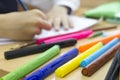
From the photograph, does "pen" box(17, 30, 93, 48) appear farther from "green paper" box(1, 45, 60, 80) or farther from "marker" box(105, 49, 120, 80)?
"marker" box(105, 49, 120, 80)

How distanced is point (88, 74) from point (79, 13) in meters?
0.47

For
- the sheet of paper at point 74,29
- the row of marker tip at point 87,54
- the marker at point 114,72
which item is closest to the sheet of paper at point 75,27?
the sheet of paper at point 74,29

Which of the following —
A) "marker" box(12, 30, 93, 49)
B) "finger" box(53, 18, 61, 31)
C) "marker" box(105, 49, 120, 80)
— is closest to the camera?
"marker" box(105, 49, 120, 80)

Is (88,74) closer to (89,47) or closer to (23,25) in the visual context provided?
(89,47)

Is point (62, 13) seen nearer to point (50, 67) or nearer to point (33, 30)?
point (33, 30)

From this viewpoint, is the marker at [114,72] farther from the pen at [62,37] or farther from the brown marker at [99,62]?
the pen at [62,37]

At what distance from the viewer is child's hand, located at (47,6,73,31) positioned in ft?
2.08

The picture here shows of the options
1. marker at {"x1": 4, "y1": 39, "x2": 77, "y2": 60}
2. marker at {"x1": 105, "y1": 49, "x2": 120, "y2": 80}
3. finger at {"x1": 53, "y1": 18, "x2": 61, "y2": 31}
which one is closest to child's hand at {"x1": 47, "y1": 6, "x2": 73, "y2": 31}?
finger at {"x1": 53, "y1": 18, "x2": 61, "y2": 31}

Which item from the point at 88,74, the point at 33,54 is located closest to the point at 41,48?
the point at 33,54

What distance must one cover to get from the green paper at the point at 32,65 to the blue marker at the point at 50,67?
2 centimetres

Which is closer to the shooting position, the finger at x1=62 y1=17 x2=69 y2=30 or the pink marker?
the pink marker

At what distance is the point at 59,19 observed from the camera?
2.19 feet

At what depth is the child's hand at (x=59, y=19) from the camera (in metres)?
0.63

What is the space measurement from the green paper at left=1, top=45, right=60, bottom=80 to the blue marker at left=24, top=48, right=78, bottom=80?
0.02 metres
